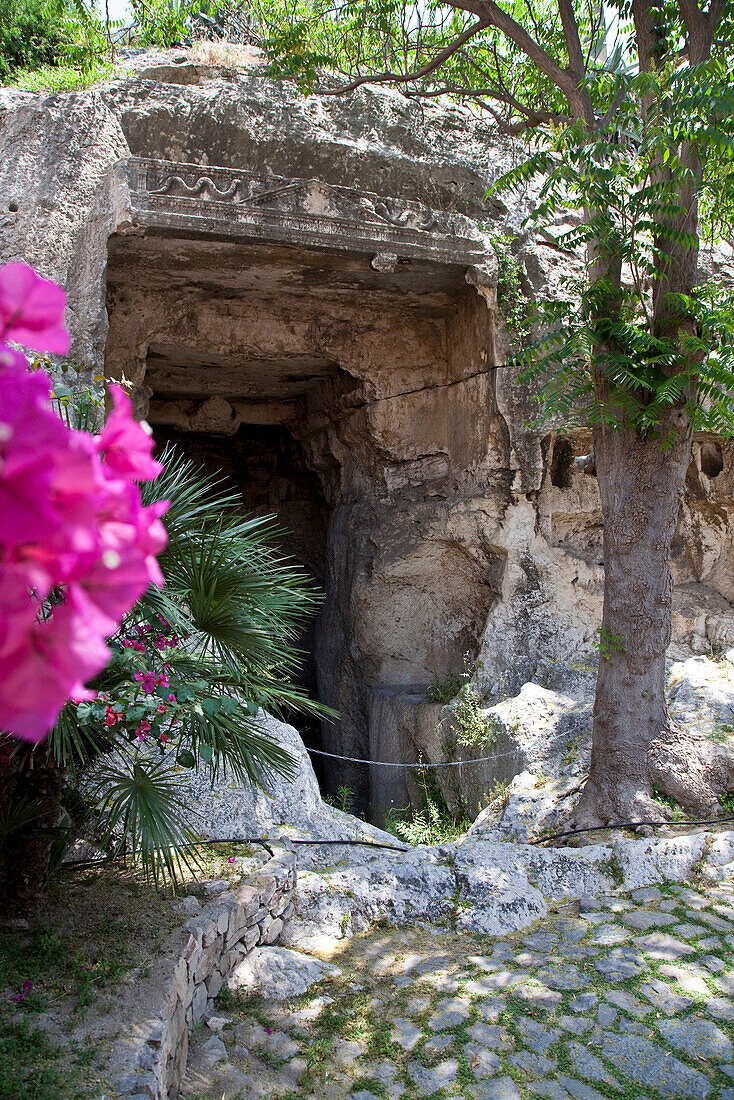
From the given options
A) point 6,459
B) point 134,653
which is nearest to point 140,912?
point 134,653

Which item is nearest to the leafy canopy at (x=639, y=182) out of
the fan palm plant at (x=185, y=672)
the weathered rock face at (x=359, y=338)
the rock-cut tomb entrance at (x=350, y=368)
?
the weathered rock face at (x=359, y=338)

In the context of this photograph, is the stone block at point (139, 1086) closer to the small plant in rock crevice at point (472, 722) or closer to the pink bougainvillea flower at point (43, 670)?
the pink bougainvillea flower at point (43, 670)

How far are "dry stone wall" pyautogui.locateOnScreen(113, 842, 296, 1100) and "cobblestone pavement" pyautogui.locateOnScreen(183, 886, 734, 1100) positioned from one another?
119 mm

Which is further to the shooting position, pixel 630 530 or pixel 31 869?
pixel 630 530

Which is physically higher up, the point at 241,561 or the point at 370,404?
the point at 370,404

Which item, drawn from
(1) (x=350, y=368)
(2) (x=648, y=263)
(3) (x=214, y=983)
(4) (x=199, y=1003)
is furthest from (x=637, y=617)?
(1) (x=350, y=368)

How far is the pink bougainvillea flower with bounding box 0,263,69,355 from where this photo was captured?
3.25 feet

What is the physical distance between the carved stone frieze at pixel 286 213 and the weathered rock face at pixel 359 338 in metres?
0.02

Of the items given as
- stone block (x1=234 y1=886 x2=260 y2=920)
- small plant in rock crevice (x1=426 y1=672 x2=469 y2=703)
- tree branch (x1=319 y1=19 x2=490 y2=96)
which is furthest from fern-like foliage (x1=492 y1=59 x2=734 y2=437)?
stone block (x1=234 y1=886 x2=260 y2=920)

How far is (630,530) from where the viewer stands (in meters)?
5.41

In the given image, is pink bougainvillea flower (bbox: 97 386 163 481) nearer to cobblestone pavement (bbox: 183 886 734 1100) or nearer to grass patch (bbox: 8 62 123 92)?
cobblestone pavement (bbox: 183 886 734 1100)

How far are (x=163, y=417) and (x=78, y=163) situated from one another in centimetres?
448

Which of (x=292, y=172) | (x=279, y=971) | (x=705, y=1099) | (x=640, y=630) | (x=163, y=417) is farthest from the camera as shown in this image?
(x=163, y=417)

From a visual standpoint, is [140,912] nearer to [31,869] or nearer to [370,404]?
[31,869]
